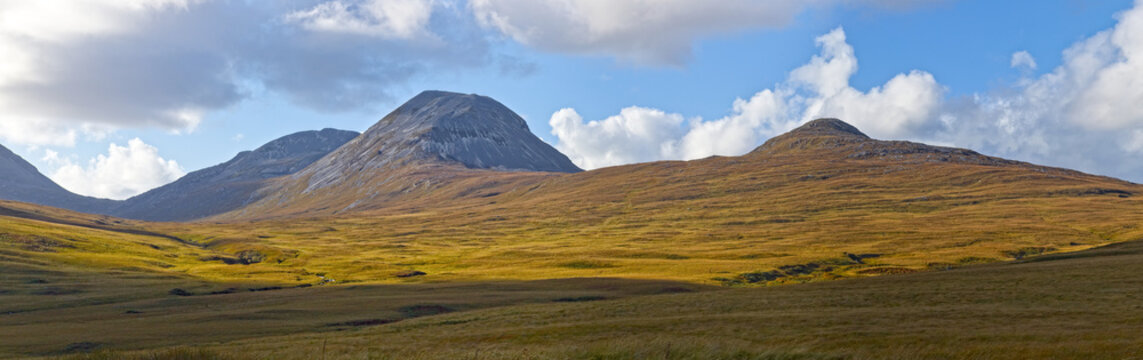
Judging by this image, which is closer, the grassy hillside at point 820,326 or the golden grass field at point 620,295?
the grassy hillside at point 820,326

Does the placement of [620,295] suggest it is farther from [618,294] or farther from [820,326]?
[820,326]

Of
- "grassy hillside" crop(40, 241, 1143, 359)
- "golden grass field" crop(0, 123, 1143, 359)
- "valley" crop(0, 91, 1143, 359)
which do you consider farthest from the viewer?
"valley" crop(0, 91, 1143, 359)

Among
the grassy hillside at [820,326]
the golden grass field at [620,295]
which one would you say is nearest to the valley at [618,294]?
the grassy hillside at [820,326]

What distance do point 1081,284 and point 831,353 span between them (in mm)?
42037

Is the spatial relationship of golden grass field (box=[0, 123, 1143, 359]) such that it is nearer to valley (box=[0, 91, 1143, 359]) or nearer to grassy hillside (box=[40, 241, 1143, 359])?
grassy hillside (box=[40, 241, 1143, 359])

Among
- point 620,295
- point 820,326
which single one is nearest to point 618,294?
point 620,295

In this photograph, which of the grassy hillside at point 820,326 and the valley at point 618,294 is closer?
the grassy hillside at point 820,326

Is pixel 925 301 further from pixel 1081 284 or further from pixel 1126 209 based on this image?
pixel 1126 209

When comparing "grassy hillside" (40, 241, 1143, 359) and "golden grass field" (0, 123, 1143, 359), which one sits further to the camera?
"golden grass field" (0, 123, 1143, 359)

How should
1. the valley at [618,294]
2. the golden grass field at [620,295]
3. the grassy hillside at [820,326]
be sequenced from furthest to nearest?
the valley at [618,294] < the golden grass field at [620,295] < the grassy hillside at [820,326]

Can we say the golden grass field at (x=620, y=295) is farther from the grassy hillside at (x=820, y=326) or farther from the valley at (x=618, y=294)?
the valley at (x=618, y=294)

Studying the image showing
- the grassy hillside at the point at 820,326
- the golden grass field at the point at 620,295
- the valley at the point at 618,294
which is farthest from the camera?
the valley at the point at 618,294

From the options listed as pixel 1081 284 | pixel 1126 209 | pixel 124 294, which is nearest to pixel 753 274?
pixel 1081 284

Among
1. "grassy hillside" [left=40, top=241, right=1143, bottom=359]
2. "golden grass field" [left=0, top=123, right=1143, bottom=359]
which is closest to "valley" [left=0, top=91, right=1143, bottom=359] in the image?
"grassy hillside" [left=40, top=241, right=1143, bottom=359]
